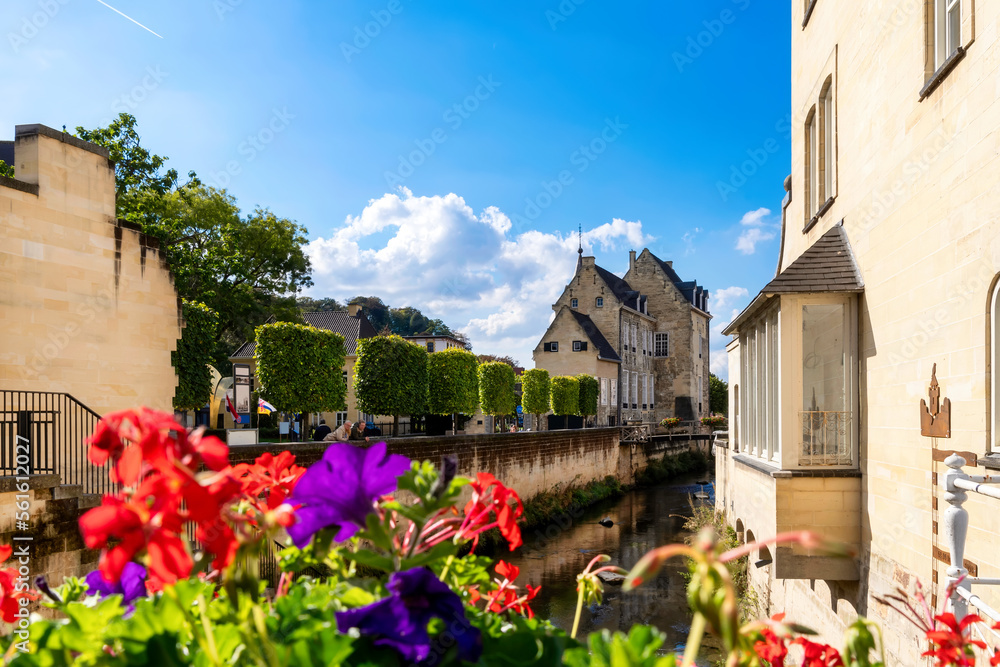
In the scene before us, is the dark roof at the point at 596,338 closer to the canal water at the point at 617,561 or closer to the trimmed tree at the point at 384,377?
the canal water at the point at 617,561

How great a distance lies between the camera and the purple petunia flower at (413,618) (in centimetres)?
81

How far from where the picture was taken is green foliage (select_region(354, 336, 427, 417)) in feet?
66.7

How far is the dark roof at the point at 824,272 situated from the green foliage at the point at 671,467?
27370mm

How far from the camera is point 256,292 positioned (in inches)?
1185

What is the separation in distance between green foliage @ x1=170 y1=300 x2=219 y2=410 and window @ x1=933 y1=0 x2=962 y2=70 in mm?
16880

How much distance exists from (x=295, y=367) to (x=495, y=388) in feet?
44.8

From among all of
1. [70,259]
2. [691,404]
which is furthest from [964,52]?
[691,404]

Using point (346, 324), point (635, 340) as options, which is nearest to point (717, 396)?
point (635, 340)

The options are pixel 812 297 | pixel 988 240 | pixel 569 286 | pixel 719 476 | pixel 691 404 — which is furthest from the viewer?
pixel 691 404

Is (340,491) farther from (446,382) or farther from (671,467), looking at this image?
(671,467)

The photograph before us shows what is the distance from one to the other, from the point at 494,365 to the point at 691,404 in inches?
1003

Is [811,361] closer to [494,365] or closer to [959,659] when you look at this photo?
[959,659]

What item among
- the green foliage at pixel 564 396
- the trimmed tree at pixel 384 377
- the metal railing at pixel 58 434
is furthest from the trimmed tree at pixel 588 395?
the metal railing at pixel 58 434

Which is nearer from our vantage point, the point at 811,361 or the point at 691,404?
the point at 811,361
